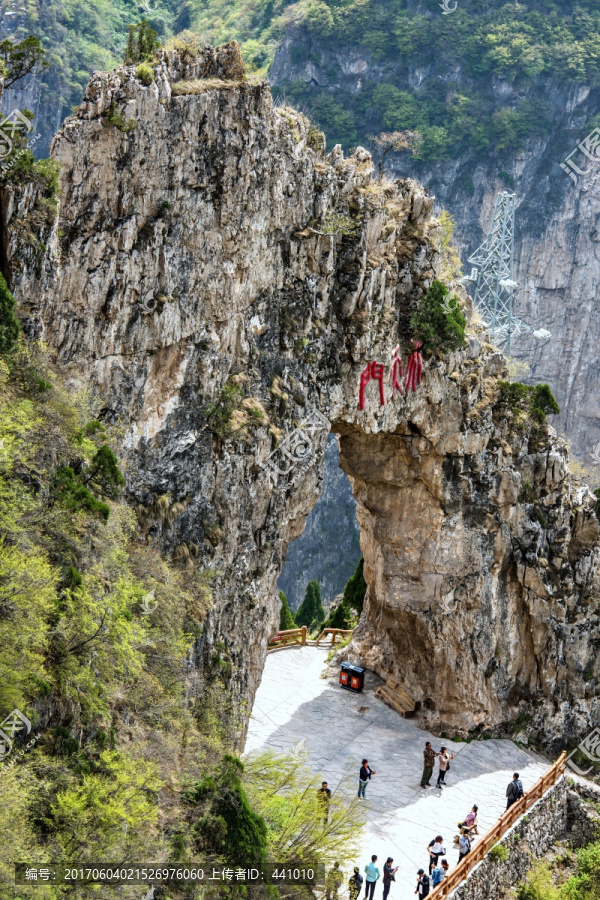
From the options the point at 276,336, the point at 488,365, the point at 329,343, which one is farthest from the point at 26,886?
the point at 488,365

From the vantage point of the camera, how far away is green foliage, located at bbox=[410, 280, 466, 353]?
956 inches

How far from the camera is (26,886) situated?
10562mm

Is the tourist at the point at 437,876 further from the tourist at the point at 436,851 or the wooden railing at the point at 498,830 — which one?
the tourist at the point at 436,851

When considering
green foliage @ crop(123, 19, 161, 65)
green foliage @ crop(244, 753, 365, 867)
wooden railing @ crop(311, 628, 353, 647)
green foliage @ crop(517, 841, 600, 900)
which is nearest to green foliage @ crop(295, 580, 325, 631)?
wooden railing @ crop(311, 628, 353, 647)

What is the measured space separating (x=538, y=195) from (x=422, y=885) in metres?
65.3

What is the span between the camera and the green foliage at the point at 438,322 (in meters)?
24.3

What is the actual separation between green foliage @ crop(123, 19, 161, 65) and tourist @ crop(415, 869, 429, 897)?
1706 centimetres

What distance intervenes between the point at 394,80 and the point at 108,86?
220 ft

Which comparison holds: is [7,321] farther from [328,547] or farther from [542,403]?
[328,547]

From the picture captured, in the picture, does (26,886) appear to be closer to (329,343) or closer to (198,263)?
(198,263)

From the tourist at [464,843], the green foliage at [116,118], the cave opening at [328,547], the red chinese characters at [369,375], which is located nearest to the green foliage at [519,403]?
the red chinese characters at [369,375]

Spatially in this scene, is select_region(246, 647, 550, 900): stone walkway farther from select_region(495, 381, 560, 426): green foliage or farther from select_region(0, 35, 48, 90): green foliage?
select_region(0, 35, 48, 90): green foliage

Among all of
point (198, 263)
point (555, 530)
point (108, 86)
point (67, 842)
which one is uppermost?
point (108, 86)

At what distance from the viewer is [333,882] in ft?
59.7
